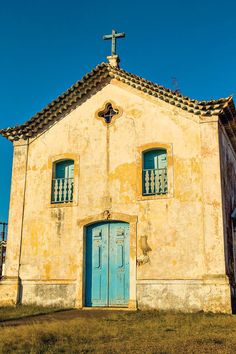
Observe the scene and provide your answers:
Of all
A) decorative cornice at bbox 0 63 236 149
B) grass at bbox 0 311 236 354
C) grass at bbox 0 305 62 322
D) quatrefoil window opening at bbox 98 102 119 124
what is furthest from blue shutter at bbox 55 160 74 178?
grass at bbox 0 311 236 354

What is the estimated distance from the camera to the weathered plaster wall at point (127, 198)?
13.1 m

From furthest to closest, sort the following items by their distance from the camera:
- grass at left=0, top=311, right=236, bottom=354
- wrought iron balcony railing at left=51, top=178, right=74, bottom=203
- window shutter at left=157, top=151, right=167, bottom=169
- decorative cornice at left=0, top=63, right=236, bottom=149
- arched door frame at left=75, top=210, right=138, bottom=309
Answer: wrought iron balcony railing at left=51, top=178, right=74, bottom=203
window shutter at left=157, top=151, right=167, bottom=169
decorative cornice at left=0, top=63, right=236, bottom=149
arched door frame at left=75, top=210, right=138, bottom=309
grass at left=0, top=311, right=236, bottom=354

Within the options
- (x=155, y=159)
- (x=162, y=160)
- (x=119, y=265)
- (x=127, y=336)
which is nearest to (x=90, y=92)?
(x=155, y=159)

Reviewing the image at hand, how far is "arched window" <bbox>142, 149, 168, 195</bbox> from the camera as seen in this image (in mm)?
14125

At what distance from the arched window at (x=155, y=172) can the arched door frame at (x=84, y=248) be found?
3.72 ft

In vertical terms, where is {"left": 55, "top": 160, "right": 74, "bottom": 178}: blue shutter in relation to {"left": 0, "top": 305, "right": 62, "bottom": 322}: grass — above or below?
above

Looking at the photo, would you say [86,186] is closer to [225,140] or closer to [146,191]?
[146,191]

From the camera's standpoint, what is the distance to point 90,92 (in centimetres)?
1609

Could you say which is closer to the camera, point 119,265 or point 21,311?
point 21,311

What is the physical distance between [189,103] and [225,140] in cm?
237

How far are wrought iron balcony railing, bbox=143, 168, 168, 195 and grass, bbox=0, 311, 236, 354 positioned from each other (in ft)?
14.9

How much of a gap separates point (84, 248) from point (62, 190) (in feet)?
7.70

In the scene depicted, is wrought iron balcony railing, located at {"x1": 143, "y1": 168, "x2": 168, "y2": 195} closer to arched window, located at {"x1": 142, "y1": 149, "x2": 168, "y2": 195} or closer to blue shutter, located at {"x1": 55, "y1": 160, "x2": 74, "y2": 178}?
arched window, located at {"x1": 142, "y1": 149, "x2": 168, "y2": 195}

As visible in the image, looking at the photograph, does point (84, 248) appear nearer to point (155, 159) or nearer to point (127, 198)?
point (127, 198)
